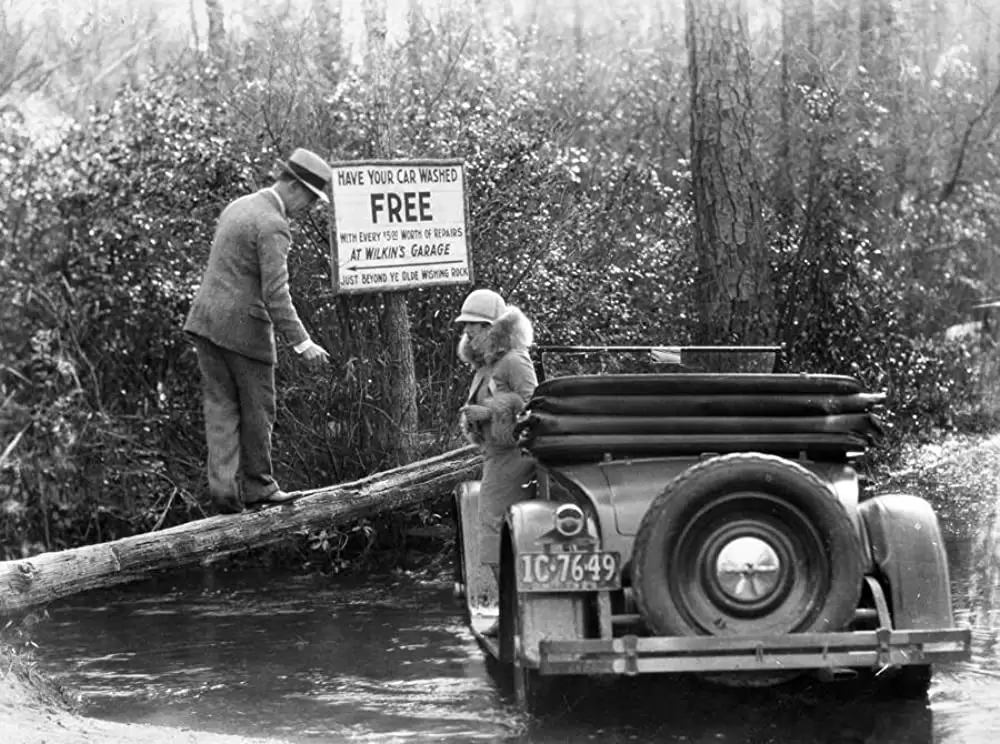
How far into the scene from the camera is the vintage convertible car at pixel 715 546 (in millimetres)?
6586

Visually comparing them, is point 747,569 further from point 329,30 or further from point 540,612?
point 329,30

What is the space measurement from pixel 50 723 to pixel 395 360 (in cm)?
506

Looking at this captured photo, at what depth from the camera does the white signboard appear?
35.7 feet

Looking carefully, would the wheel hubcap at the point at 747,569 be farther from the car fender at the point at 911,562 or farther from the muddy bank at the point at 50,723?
the muddy bank at the point at 50,723

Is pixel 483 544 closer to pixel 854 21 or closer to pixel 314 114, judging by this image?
pixel 314 114

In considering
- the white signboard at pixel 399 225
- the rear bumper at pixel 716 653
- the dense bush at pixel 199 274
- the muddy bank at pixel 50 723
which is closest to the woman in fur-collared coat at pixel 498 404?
the rear bumper at pixel 716 653

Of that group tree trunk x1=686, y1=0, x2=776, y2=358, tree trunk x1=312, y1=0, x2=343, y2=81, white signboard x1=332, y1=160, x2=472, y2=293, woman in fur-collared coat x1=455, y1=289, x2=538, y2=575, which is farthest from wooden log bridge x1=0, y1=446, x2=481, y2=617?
tree trunk x1=312, y1=0, x2=343, y2=81

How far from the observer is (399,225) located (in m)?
11.1

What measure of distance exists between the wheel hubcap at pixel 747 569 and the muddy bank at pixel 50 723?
1.98m

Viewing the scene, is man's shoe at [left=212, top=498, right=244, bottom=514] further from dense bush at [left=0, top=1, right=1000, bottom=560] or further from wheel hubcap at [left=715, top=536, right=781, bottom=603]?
wheel hubcap at [left=715, top=536, right=781, bottom=603]

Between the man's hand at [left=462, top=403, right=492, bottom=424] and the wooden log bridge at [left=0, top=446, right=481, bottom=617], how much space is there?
1.54 metres

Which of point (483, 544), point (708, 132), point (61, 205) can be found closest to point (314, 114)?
point (61, 205)

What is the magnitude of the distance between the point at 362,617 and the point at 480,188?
3409 mm

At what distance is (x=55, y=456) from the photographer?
11.9 meters
